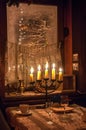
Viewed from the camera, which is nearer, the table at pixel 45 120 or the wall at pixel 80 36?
the table at pixel 45 120

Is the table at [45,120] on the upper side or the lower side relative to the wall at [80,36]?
lower

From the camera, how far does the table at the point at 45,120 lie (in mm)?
2445

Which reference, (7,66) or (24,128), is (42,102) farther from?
(24,128)

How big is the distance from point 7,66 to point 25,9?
87 centimetres

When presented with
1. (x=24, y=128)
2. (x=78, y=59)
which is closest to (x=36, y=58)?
(x=78, y=59)

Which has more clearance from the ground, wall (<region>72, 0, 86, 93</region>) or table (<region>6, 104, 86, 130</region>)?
wall (<region>72, 0, 86, 93</region>)

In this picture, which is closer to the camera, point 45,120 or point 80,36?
point 45,120

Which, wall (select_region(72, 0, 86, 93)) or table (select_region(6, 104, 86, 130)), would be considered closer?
table (select_region(6, 104, 86, 130))

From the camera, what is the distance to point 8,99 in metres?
3.74

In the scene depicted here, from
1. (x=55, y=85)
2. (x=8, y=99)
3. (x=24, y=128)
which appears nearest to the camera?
(x=24, y=128)

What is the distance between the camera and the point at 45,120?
8.84 feet

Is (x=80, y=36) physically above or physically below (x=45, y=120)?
above

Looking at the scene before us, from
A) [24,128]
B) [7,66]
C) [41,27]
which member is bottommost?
[24,128]

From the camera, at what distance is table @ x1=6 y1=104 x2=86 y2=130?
2445 millimetres
